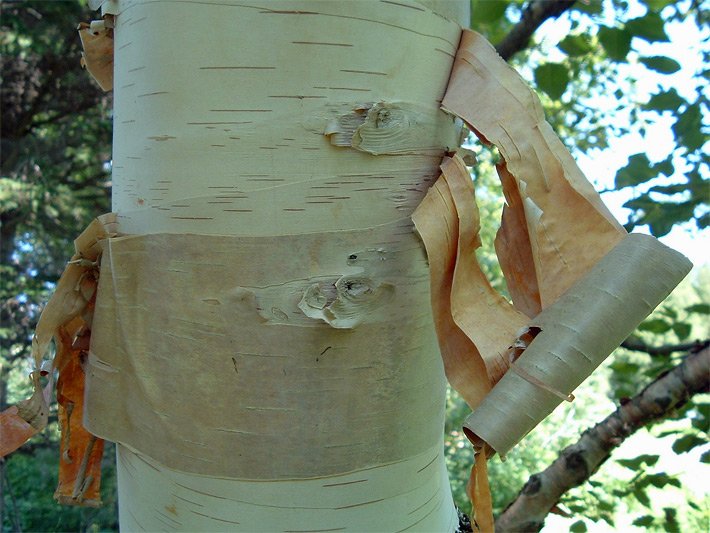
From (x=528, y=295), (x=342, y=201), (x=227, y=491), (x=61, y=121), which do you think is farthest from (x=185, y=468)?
(x=61, y=121)

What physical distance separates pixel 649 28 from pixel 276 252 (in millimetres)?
1207

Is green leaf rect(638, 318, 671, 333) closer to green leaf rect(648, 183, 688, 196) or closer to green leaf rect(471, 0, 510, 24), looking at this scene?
green leaf rect(648, 183, 688, 196)

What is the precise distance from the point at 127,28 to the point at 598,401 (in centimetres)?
812

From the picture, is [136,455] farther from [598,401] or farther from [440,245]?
[598,401]

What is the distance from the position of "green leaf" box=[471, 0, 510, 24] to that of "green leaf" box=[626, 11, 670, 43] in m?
0.30

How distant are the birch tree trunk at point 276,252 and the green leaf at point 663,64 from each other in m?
0.98

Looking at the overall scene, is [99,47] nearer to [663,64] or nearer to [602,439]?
[663,64]

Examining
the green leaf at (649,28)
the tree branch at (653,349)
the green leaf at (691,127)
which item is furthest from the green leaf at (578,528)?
the green leaf at (649,28)

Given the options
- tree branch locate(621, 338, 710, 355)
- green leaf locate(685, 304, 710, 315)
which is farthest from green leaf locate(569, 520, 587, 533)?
green leaf locate(685, 304, 710, 315)

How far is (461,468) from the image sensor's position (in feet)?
17.2

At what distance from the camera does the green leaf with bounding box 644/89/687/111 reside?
1.46 metres

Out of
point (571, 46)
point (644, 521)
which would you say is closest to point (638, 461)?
point (644, 521)

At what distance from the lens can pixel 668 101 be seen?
146 cm

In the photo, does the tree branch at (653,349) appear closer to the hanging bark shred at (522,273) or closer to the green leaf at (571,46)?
the green leaf at (571,46)
